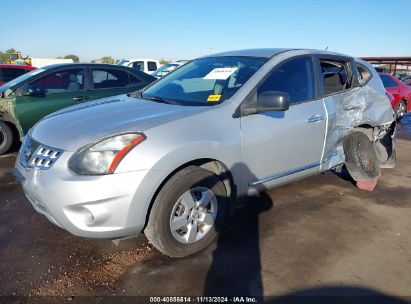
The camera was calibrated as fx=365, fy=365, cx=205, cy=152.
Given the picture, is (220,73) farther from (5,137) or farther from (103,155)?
(5,137)

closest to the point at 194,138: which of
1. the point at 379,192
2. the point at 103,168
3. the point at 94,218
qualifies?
the point at 103,168

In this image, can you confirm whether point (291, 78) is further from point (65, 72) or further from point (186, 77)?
point (65, 72)

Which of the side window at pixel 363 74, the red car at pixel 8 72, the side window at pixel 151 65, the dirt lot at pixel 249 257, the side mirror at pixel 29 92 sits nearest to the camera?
the dirt lot at pixel 249 257

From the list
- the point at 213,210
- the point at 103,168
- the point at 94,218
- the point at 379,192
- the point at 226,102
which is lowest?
the point at 379,192

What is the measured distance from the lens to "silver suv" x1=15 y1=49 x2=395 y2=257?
259cm

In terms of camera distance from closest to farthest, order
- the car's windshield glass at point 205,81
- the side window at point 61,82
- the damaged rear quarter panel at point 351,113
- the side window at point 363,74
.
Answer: the car's windshield glass at point 205,81, the damaged rear quarter panel at point 351,113, the side window at point 363,74, the side window at point 61,82

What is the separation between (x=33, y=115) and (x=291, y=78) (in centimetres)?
442

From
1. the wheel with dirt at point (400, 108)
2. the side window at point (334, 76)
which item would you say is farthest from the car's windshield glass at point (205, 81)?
the wheel with dirt at point (400, 108)

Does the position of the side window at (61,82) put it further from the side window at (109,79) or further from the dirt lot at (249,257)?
the dirt lot at (249,257)

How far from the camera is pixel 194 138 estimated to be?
2861 millimetres

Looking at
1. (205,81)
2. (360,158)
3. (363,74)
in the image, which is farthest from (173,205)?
(363,74)

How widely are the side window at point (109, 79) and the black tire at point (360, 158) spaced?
4279 mm

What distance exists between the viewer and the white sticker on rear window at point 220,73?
3.66 meters

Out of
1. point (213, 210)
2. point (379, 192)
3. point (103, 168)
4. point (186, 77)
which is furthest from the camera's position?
point (379, 192)
